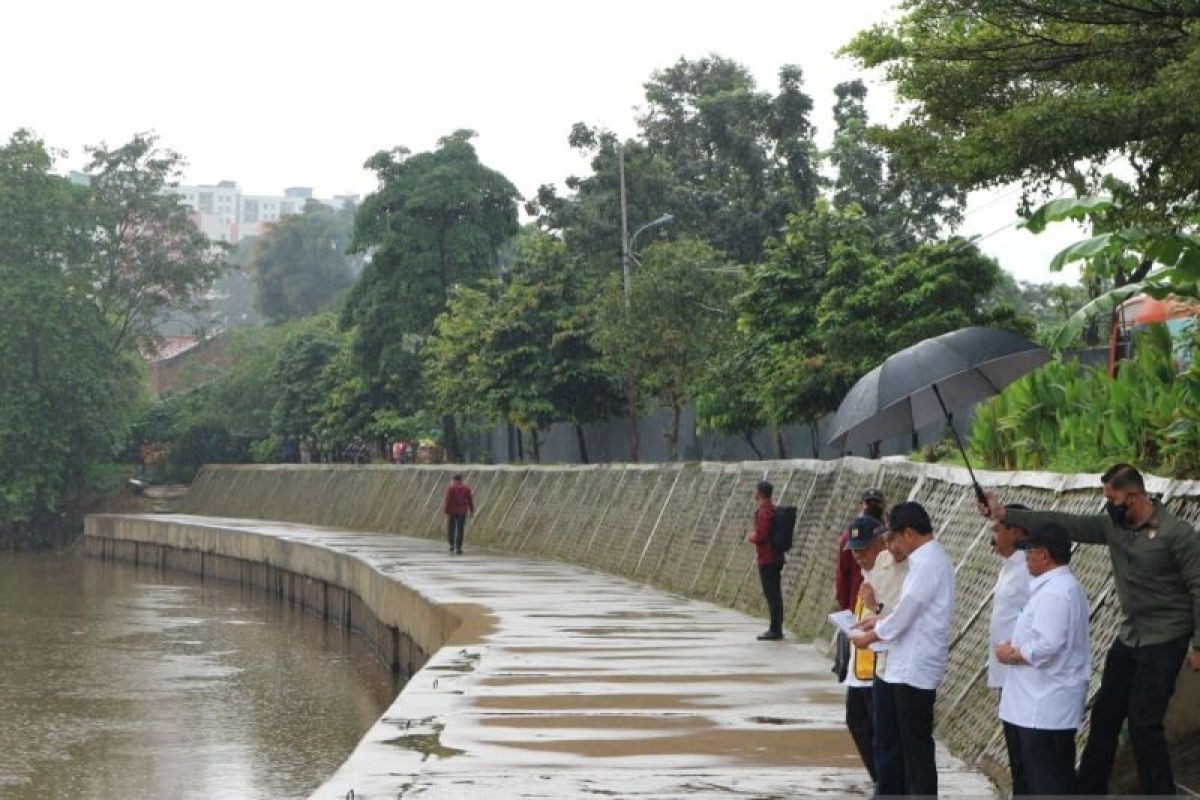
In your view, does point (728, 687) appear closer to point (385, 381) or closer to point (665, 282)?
point (665, 282)

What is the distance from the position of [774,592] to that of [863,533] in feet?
29.9

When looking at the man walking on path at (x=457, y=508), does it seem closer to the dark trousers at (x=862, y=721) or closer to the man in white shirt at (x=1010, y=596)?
the dark trousers at (x=862, y=721)

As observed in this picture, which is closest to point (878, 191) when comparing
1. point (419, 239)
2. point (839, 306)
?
point (419, 239)

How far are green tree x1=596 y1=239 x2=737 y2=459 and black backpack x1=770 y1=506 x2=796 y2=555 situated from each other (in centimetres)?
2157

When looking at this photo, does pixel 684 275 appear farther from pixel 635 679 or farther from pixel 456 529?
pixel 635 679

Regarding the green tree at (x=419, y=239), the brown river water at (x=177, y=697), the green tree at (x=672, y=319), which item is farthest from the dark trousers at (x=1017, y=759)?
the green tree at (x=419, y=239)

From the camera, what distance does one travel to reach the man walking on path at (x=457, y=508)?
36.2m

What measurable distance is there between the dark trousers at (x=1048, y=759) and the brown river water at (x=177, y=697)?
10.5 m

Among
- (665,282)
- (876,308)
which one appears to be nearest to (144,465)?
(665,282)

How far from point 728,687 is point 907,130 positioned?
422cm

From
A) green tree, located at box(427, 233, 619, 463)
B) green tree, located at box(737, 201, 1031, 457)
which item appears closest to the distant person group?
green tree, located at box(737, 201, 1031, 457)

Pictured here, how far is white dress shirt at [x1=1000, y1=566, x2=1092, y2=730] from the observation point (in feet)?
27.0

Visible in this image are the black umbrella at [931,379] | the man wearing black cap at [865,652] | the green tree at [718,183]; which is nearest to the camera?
the man wearing black cap at [865,652]

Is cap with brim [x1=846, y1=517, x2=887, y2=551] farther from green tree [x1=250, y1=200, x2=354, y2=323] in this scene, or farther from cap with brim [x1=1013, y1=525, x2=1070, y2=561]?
green tree [x1=250, y1=200, x2=354, y2=323]
